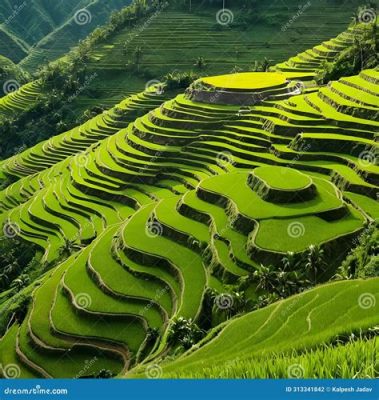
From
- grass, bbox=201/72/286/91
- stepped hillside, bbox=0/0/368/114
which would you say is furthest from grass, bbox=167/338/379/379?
stepped hillside, bbox=0/0/368/114

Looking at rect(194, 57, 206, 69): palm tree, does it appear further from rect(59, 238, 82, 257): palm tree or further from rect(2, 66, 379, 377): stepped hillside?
rect(59, 238, 82, 257): palm tree

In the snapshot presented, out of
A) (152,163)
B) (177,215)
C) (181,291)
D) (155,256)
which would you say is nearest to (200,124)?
(152,163)

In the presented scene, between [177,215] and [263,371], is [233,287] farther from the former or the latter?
[263,371]

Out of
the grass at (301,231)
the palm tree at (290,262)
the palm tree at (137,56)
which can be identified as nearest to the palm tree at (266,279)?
the palm tree at (290,262)

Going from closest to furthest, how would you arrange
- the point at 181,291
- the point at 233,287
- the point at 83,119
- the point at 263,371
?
the point at 263,371
the point at 233,287
the point at 181,291
the point at 83,119

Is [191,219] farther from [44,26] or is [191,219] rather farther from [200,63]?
[44,26]
